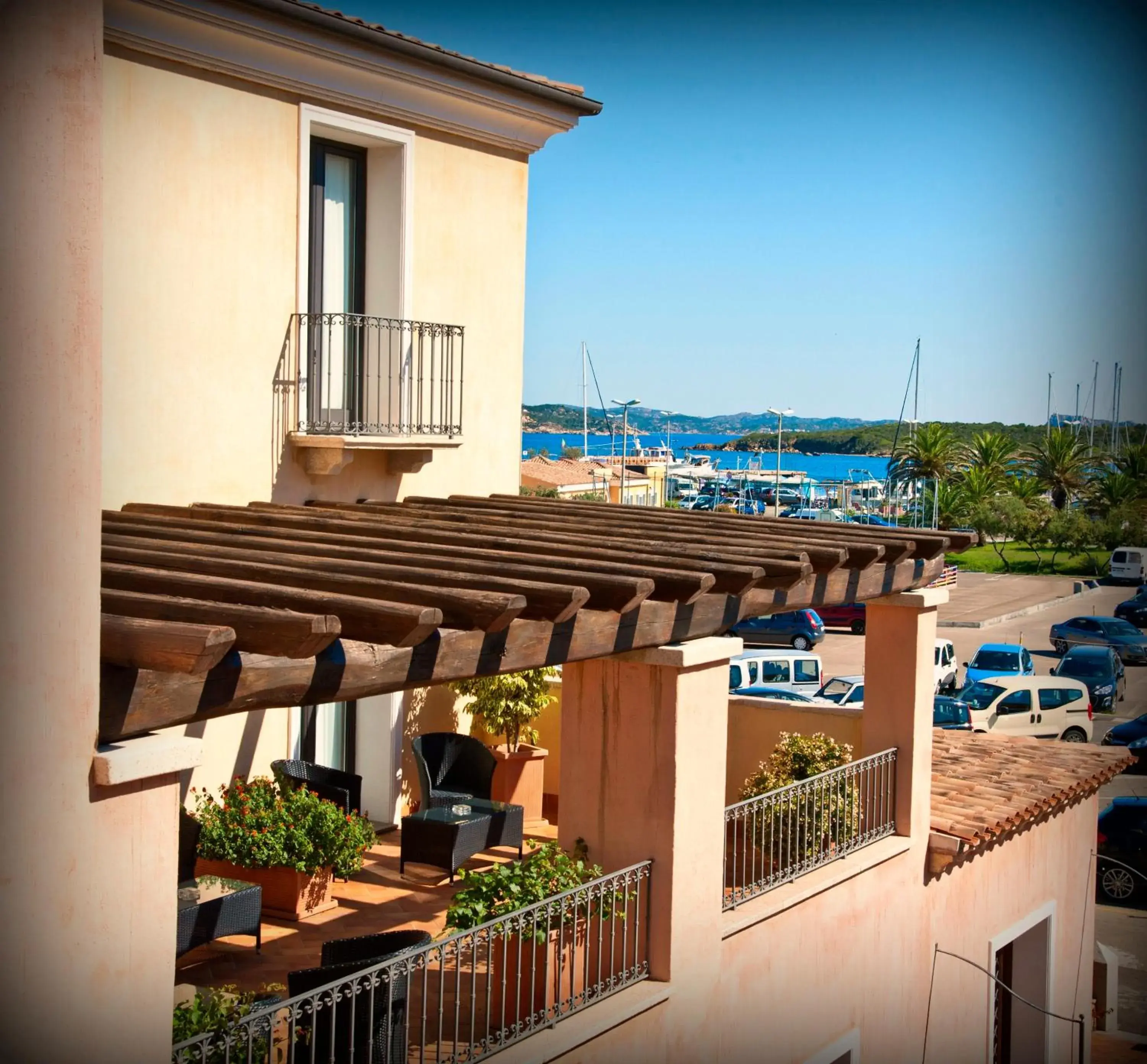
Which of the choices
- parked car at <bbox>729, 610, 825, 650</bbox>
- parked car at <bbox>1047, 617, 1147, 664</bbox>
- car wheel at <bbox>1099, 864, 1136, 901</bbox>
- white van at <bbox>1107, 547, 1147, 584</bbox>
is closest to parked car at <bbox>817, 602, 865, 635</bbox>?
parked car at <bbox>729, 610, 825, 650</bbox>

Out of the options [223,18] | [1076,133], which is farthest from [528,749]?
[1076,133]

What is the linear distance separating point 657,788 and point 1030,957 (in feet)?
24.5

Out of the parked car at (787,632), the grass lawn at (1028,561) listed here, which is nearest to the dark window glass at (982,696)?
the parked car at (787,632)

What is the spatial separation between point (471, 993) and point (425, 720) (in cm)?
631

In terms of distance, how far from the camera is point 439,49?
476 inches

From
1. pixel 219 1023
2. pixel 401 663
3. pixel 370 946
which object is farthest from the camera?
pixel 370 946

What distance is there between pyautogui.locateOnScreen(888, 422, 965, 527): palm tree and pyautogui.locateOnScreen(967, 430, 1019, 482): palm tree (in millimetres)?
1555

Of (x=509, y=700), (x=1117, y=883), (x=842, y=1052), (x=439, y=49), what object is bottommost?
(x=1117, y=883)

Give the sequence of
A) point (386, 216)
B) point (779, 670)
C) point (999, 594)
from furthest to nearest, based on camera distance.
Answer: point (999, 594)
point (779, 670)
point (386, 216)

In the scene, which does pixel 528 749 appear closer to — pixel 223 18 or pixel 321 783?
pixel 321 783

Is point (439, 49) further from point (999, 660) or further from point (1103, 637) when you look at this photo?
point (1103, 637)

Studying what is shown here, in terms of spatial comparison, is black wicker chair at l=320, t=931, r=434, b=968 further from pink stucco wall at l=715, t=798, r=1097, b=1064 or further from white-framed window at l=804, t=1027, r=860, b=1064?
white-framed window at l=804, t=1027, r=860, b=1064

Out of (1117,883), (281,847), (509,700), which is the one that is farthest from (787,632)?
(281,847)

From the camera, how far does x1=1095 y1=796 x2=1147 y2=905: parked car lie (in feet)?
70.3
